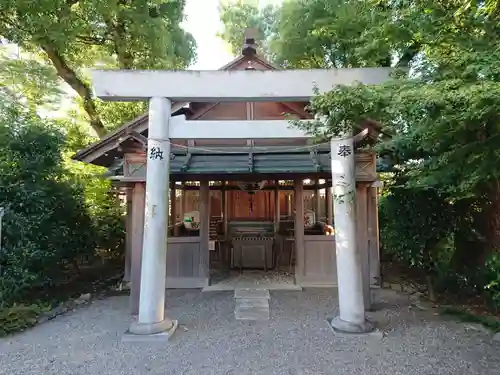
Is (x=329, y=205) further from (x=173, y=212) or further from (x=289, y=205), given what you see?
(x=173, y=212)

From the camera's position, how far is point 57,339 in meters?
5.11

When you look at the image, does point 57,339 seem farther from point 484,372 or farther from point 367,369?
point 484,372

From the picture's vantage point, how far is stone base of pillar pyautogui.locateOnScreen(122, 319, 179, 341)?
4875mm

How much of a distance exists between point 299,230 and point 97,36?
8779mm

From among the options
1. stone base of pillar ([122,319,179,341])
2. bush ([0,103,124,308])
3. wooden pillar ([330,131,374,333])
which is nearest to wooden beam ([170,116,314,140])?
wooden pillar ([330,131,374,333])

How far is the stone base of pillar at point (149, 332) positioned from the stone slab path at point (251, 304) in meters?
1.38

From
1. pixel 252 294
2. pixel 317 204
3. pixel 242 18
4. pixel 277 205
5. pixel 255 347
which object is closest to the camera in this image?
pixel 255 347

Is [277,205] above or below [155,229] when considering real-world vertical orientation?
above

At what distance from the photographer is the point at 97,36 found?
11.2 m

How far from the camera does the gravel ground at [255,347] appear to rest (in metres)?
4.11

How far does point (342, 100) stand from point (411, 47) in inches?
73.4

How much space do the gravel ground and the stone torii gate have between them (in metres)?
0.44

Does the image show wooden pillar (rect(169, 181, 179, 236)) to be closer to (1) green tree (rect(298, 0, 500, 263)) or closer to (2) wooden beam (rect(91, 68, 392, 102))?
(2) wooden beam (rect(91, 68, 392, 102))

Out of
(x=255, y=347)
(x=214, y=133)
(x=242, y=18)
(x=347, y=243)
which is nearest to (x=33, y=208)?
(x=214, y=133)
